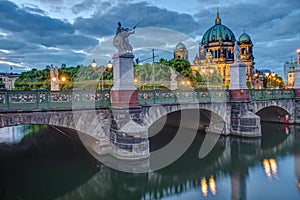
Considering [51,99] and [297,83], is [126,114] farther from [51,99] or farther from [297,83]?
[297,83]

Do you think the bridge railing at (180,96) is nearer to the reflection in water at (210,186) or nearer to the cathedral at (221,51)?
the reflection in water at (210,186)

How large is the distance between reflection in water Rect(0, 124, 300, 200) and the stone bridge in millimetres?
1672

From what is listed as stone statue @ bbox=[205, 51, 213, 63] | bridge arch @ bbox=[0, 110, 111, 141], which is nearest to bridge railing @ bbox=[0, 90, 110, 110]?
bridge arch @ bbox=[0, 110, 111, 141]

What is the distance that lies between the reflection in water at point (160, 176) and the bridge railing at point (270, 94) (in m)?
5.66

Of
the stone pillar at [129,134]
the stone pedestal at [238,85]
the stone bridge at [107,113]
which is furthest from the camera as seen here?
the stone pedestal at [238,85]

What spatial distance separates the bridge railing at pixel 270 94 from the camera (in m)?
24.2

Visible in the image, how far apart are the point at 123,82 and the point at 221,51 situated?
66.7m

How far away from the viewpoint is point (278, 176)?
551 inches

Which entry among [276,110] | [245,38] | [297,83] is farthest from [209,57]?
[297,83]

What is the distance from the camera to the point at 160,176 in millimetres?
14305

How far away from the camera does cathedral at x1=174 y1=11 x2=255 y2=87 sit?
245ft

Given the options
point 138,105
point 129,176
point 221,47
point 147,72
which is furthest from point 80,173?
point 221,47

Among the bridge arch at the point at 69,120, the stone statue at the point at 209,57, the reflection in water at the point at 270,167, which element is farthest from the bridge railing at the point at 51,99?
the stone statue at the point at 209,57

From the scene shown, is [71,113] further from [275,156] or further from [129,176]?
[275,156]
